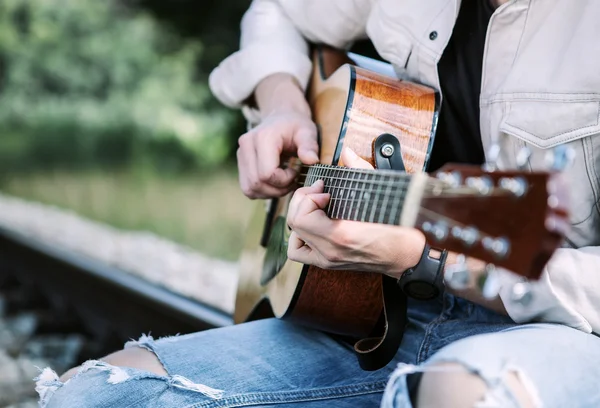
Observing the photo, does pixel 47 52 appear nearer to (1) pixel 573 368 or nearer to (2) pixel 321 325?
(2) pixel 321 325

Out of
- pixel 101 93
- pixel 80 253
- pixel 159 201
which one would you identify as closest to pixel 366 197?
pixel 80 253

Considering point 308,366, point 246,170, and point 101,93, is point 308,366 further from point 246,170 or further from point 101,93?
point 101,93

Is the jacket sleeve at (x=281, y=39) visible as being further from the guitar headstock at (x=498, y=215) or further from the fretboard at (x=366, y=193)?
the guitar headstock at (x=498, y=215)

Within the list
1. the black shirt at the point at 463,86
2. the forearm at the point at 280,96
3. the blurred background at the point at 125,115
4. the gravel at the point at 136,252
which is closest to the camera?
the black shirt at the point at 463,86

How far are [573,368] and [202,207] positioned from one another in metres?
4.92

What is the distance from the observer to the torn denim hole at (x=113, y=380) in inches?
51.0

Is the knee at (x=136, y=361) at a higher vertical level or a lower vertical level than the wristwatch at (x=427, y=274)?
lower

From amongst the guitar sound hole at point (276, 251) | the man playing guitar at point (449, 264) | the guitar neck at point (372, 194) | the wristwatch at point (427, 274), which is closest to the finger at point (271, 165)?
the man playing guitar at point (449, 264)

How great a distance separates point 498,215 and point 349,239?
349 millimetres

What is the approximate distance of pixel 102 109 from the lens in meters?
8.02

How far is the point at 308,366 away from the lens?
4.65ft

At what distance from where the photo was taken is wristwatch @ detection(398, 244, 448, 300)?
122 centimetres

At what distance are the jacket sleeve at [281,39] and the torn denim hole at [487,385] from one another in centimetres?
111

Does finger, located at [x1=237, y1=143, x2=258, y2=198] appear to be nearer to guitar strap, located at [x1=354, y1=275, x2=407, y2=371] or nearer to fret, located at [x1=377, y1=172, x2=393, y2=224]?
guitar strap, located at [x1=354, y1=275, x2=407, y2=371]
